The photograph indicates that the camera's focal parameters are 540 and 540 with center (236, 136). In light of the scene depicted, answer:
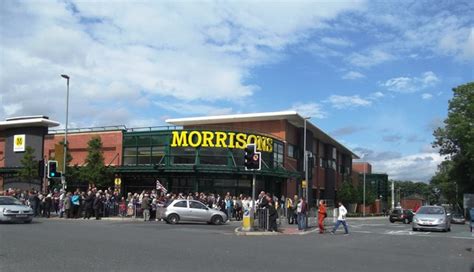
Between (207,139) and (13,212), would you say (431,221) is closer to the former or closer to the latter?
(207,139)

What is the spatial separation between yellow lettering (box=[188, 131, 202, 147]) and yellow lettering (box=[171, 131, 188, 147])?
1.30 ft

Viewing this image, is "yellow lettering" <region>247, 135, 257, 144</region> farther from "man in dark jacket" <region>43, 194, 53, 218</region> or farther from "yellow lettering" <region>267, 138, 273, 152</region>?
"man in dark jacket" <region>43, 194, 53, 218</region>

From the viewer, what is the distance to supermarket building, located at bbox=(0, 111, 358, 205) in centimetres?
4241

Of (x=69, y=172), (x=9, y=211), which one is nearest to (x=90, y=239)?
(x=9, y=211)

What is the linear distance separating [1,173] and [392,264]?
147 ft

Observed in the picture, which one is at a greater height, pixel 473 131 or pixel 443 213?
pixel 473 131

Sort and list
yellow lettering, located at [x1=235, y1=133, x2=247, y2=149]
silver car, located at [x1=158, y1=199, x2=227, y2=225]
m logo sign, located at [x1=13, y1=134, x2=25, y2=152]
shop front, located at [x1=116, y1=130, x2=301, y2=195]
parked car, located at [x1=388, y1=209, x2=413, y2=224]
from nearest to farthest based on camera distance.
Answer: silver car, located at [x1=158, y1=199, x2=227, y2=225] < shop front, located at [x1=116, y1=130, x2=301, y2=195] < yellow lettering, located at [x1=235, y1=133, x2=247, y2=149] < parked car, located at [x1=388, y1=209, x2=413, y2=224] < m logo sign, located at [x1=13, y1=134, x2=25, y2=152]

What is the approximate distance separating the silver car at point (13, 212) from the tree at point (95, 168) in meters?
15.4

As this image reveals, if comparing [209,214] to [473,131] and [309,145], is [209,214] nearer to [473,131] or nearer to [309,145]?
[309,145]

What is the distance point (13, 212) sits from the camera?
2338cm

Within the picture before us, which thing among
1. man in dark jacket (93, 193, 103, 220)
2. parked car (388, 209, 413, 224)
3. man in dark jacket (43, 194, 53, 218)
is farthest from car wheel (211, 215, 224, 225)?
parked car (388, 209, 413, 224)

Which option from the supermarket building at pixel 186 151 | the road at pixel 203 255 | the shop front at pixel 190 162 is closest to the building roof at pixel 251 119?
the supermarket building at pixel 186 151

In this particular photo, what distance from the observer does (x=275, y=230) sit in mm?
23641

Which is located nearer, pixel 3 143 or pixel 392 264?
pixel 392 264
